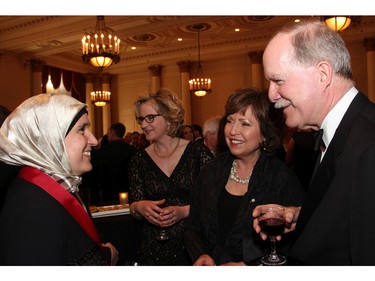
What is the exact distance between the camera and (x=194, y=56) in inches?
559

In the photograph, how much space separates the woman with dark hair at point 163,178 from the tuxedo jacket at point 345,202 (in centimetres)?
132

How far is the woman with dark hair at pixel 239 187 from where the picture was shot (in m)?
2.06

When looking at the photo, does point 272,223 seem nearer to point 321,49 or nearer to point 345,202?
point 345,202

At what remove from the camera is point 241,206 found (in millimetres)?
2115

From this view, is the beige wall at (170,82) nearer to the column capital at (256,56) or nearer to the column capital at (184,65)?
the column capital at (184,65)

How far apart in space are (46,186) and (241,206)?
3.53 ft

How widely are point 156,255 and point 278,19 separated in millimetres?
9810

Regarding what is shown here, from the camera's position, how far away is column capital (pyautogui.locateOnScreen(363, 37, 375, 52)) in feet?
37.8

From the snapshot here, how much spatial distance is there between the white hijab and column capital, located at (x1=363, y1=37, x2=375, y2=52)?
Result: 12.0 metres

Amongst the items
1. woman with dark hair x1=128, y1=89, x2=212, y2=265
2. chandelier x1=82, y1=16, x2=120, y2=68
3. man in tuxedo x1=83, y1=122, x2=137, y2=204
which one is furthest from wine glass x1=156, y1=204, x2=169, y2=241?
chandelier x1=82, y1=16, x2=120, y2=68

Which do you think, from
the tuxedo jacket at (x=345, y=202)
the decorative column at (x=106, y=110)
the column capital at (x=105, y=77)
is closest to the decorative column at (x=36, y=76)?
the column capital at (x=105, y=77)

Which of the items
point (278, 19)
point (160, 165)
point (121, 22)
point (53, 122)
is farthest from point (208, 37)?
point (53, 122)

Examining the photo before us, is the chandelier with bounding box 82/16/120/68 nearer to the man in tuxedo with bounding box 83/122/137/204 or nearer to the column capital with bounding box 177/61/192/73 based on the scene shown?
the man in tuxedo with bounding box 83/122/137/204
